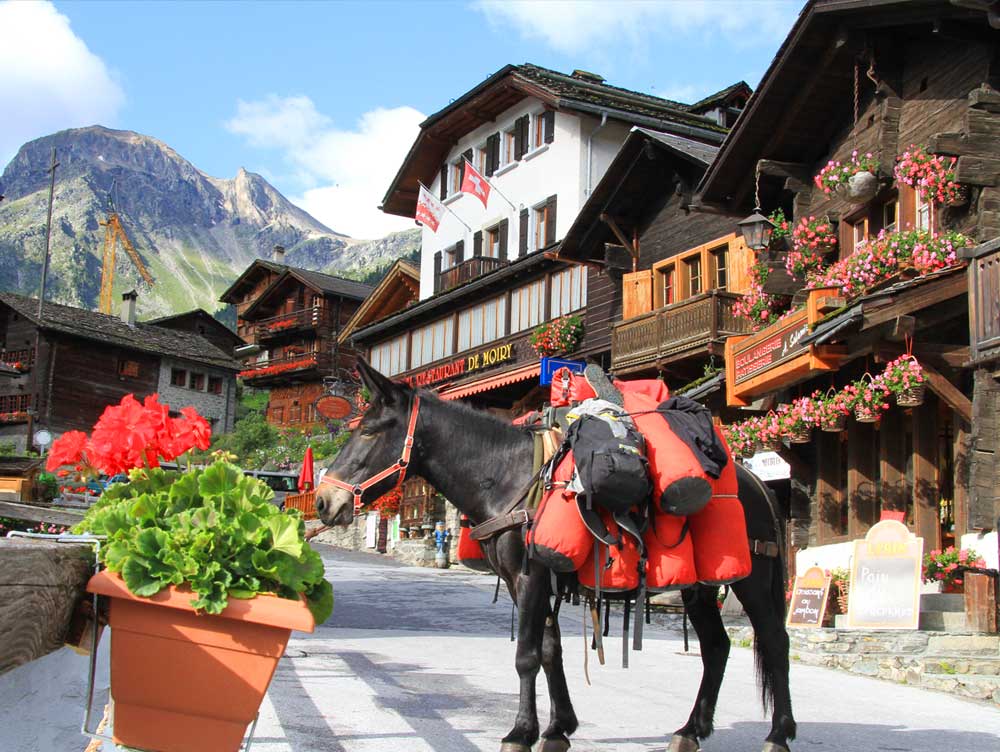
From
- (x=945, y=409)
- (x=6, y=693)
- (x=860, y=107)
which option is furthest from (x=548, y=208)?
(x=6, y=693)

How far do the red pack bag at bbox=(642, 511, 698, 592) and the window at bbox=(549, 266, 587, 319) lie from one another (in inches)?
974

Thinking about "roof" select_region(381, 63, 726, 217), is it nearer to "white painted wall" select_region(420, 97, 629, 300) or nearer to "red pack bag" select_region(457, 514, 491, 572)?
"white painted wall" select_region(420, 97, 629, 300)

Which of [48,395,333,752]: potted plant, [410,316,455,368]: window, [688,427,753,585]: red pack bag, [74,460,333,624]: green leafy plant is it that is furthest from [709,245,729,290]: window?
[48,395,333,752]: potted plant

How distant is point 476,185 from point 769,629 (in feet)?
98.5

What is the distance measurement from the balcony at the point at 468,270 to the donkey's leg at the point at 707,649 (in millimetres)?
28750

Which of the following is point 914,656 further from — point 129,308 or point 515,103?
point 129,308

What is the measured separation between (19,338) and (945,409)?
56.7 meters

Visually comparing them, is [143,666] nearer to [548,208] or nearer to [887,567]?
[887,567]

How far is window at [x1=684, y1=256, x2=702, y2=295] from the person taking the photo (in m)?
25.2

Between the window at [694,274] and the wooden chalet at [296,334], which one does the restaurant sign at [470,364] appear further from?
the wooden chalet at [296,334]

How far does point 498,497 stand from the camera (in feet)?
20.9

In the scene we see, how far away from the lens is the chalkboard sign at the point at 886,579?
43.2ft

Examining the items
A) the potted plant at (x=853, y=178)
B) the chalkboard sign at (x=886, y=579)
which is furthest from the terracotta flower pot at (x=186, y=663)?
the potted plant at (x=853, y=178)

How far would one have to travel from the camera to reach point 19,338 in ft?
201
